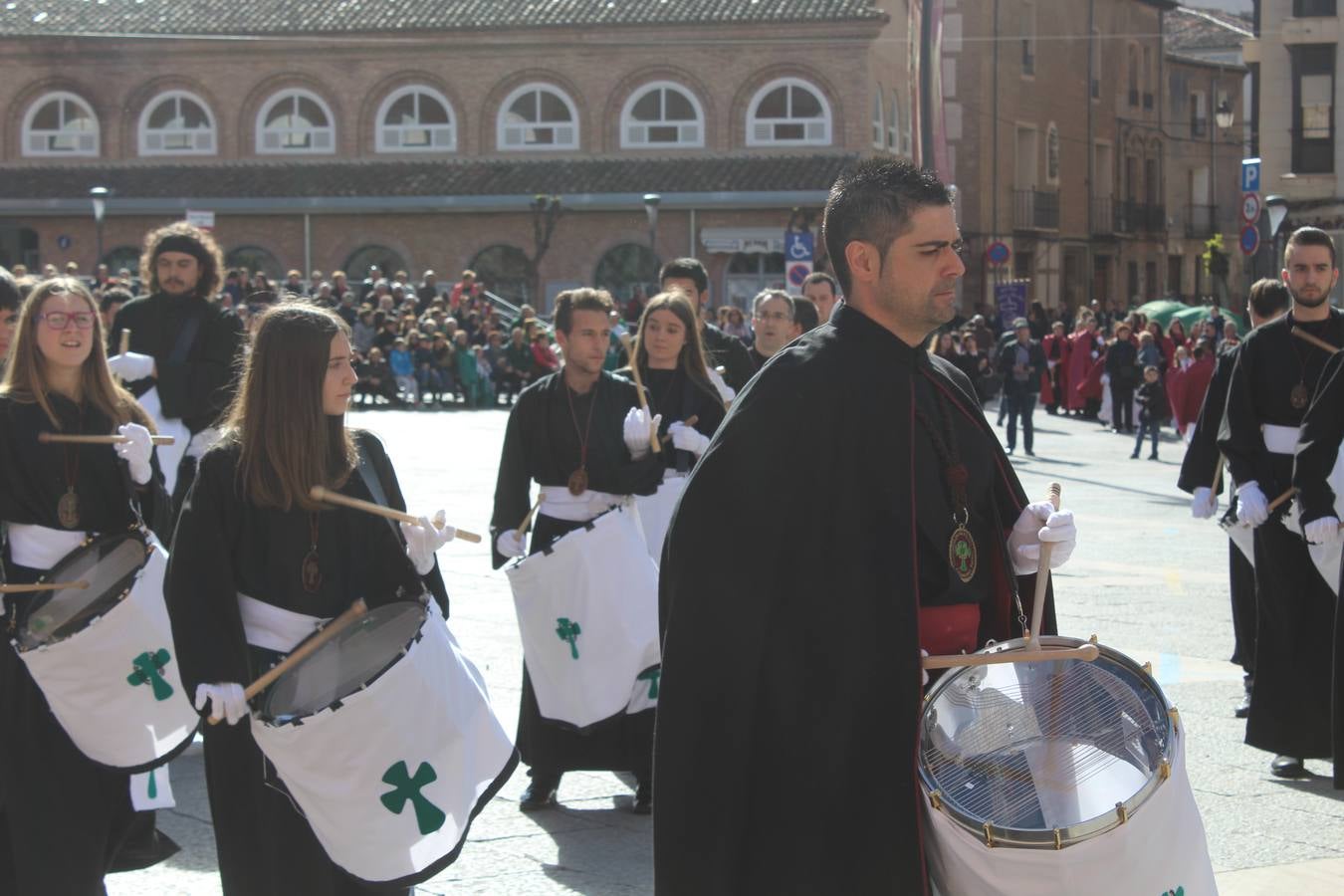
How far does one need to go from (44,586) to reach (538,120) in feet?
143

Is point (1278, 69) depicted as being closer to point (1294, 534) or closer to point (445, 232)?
point (445, 232)

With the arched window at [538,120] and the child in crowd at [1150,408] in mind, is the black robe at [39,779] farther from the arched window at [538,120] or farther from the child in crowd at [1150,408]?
the arched window at [538,120]

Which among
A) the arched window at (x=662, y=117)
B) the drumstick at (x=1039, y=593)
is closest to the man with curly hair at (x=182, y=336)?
the drumstick at (x=1039, y=593)

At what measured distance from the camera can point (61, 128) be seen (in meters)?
49.9

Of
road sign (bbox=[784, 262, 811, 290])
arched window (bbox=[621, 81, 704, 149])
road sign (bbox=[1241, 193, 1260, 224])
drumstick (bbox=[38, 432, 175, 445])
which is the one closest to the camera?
drumstick (bbox=[38, 432, 175, 445])

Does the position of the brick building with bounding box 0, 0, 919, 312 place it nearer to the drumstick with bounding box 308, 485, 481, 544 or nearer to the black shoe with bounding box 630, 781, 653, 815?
the black shoe with bounding box 630, 781, 653, 815

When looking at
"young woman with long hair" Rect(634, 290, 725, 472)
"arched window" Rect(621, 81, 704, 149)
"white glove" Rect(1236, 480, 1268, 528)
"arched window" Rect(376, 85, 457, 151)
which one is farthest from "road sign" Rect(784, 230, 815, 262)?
"arched window" Rect(376, 85, 457, 151)

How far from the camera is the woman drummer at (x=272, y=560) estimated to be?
457 centimetres

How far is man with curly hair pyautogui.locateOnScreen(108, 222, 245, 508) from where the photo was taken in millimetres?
8383

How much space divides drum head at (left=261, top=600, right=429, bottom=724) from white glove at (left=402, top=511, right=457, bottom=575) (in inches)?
7.1

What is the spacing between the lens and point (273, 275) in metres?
47.9

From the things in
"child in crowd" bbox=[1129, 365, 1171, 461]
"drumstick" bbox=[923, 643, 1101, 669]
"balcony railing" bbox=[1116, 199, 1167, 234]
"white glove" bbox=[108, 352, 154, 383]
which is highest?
"balcony railing" bbox=[1116, 199, 1167, 234]

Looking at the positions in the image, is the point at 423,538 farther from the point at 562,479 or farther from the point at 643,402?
the point at 643,402

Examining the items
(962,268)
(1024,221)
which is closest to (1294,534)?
(962,268)
